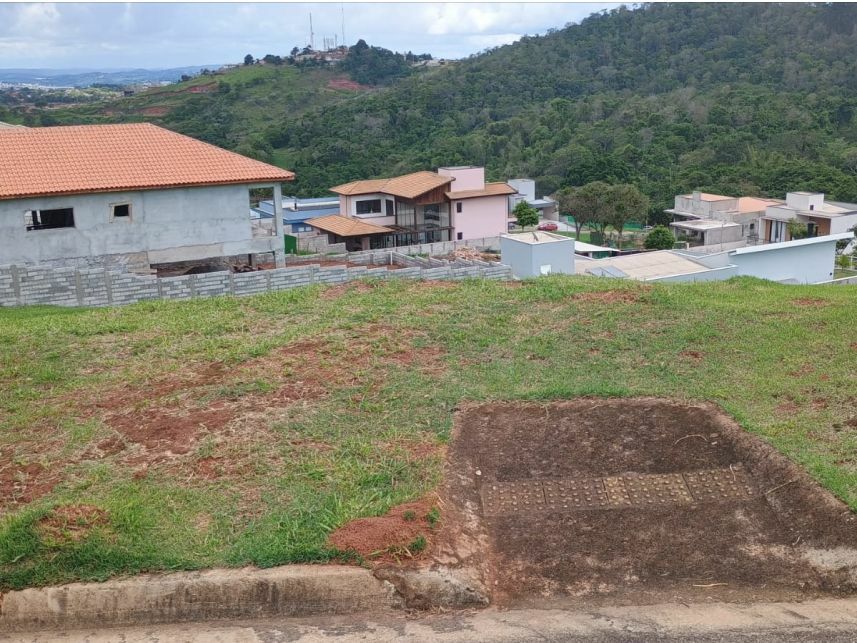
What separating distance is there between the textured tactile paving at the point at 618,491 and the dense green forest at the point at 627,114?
52.1 metres

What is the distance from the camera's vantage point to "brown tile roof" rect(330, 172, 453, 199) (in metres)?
42.2

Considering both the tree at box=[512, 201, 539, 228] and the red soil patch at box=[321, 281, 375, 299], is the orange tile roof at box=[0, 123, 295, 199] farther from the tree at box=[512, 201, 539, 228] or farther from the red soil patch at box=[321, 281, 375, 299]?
the tree at box=[512, 201, 539, 228]

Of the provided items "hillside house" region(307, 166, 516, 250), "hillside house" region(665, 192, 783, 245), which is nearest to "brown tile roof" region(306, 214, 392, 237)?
"hillside house" region(307, 166, 516, 250)

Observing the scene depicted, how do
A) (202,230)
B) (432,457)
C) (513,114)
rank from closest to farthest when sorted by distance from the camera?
1. (432,457)
2. (202,230)
3. (513,114)

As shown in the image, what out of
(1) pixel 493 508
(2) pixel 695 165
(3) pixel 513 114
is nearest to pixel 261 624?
(1) pixel 493 508

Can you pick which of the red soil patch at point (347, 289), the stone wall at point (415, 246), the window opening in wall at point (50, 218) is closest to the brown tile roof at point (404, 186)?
the stone wall at point (415, 246)

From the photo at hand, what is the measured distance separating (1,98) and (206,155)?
13955cm

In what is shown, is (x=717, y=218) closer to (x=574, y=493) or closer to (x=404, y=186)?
(x=404, y=186)

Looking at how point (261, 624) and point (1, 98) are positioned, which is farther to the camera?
point (1, 98)

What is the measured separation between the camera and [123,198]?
19.7 m

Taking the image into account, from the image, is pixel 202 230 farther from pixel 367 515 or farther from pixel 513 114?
pixel 513 114

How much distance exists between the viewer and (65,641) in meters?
5.86

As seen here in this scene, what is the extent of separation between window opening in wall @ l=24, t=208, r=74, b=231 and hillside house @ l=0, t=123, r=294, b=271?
0.02 m

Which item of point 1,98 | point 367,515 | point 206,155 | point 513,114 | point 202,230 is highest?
point 1,98
